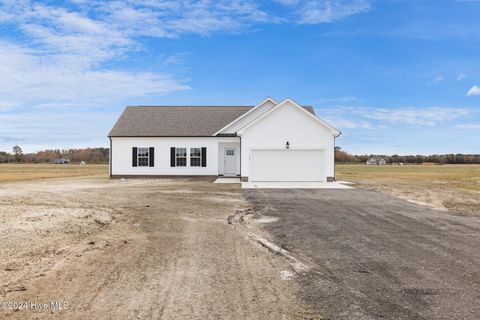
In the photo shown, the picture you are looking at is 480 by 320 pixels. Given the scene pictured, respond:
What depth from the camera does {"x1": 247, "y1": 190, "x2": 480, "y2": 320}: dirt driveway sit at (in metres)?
5.14

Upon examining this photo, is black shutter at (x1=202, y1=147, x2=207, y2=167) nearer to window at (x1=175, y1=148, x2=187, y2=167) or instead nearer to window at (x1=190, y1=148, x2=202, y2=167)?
window at (x1=190, y1=148, x2=202, y2=167)

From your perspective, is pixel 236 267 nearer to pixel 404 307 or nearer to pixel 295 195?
pixel 404 307

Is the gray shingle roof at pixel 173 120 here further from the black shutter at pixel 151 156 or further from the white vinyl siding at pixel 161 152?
the black shutter at pixel 151 156

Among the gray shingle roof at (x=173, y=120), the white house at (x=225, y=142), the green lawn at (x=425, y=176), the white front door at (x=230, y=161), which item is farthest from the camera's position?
the white front door at (x=230, y=161)

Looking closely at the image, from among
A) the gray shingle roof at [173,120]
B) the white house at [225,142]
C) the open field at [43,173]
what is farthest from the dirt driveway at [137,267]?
the open field at [43,173]

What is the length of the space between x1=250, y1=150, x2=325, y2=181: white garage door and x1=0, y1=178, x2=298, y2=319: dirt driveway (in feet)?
50.8

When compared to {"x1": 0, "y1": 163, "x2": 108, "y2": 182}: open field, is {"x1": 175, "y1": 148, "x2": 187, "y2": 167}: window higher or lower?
higher

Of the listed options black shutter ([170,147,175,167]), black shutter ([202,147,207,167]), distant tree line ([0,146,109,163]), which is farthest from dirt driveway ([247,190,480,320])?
distant tree line ([0,146,109,163])

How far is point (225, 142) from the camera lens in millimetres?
32062

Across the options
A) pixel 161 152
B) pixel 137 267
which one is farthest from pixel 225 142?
pixel 137 267

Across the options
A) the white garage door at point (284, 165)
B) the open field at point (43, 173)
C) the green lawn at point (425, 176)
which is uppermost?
the white garage door at point (284, 165)

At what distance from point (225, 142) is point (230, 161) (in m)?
1.44

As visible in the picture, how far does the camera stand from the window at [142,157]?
31.8m

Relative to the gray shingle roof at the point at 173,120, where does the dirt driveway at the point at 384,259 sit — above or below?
below
